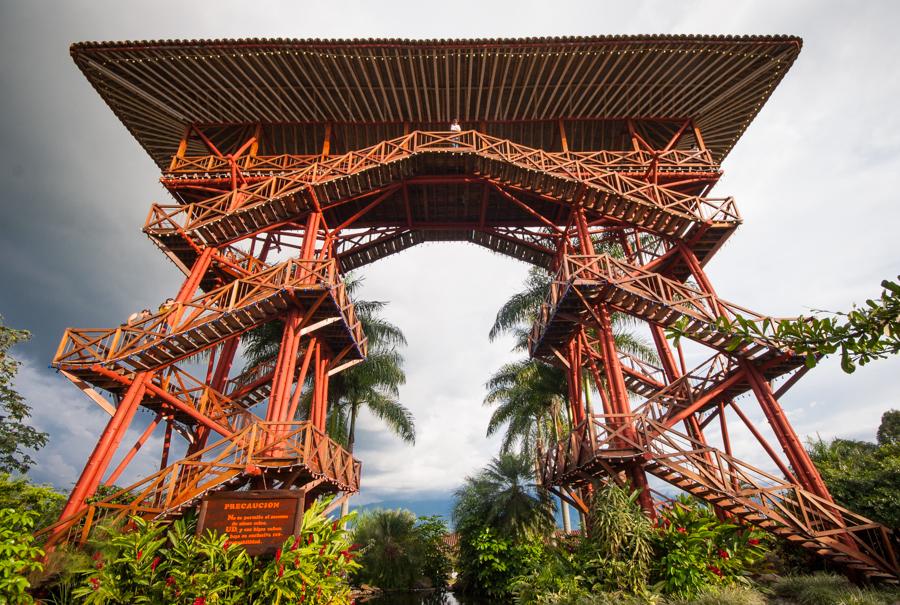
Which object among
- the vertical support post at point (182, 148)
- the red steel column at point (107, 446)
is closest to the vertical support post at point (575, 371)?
the red steel column at point (107, 446)

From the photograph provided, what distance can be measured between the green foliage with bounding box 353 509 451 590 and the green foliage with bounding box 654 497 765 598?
12.8m

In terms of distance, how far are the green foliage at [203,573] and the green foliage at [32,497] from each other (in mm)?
3805

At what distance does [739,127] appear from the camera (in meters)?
19.1

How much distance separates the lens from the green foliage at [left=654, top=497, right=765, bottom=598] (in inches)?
379

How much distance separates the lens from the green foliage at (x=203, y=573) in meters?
7.98

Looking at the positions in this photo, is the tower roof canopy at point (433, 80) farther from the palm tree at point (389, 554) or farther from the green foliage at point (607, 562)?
the palm tree at point (389, 554)

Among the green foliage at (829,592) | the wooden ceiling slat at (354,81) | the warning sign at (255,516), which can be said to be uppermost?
the wooden ceiling slat at (354,81)

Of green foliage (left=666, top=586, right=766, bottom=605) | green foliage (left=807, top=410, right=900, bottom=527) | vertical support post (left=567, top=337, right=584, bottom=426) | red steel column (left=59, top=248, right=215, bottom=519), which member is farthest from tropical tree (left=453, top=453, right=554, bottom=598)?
red steel column (left=59, top=248, right=215, bottom=519)

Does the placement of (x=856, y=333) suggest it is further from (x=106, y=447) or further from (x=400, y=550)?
(x=400, y=550)

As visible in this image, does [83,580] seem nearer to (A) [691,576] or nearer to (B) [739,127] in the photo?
(A) [691,576]

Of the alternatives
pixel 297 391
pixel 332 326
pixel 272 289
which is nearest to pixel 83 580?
pixel 297 391

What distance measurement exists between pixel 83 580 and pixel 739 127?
2554 cm

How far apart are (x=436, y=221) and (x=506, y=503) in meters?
13.1

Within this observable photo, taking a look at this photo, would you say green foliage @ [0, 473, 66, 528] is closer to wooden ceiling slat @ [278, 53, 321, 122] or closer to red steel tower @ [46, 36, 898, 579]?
red steel tower @ [46, 36, 898, 579]
